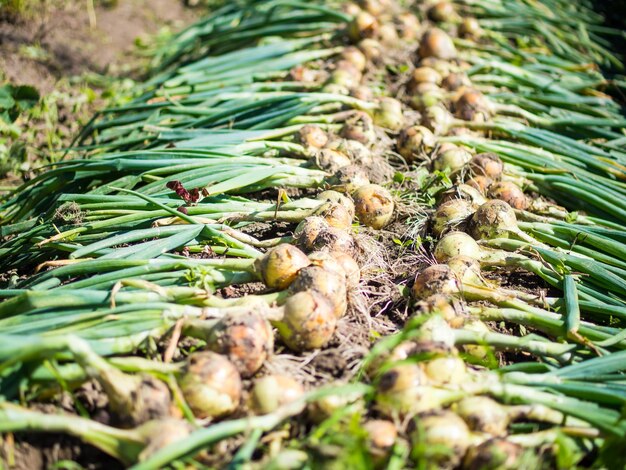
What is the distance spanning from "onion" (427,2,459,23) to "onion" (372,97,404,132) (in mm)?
1625

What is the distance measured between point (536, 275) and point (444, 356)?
1.04 meters

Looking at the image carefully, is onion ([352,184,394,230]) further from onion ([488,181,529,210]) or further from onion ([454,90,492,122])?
onion ([454,90,492,122])

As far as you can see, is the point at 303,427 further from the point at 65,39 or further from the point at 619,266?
the point at 65,39

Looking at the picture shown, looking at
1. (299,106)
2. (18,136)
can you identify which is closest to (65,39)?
(18,136)

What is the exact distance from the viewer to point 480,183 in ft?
9.11

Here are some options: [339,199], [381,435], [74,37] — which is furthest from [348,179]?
[74,37]

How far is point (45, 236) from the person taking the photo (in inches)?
92.8

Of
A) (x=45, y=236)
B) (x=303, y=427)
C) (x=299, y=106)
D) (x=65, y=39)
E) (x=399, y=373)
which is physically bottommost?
(x=303, y=427)

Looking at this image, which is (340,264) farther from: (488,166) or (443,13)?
(443,13)

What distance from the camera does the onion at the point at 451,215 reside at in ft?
8.14

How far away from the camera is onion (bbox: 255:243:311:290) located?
2014 mm

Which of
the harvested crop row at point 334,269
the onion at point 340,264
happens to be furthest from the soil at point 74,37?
the onion at point 340,264

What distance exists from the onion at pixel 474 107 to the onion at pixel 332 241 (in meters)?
1.53

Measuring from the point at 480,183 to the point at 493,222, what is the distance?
0.45m
